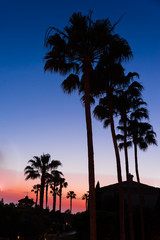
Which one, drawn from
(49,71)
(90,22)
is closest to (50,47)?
(49,71)

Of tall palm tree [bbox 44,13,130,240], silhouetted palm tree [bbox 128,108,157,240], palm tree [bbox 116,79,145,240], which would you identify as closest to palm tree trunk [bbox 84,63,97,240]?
tall palm tree [bbox 44,13,130,240]

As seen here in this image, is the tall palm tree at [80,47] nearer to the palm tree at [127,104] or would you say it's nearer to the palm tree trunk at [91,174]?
the palm tree trunk at [91,174]

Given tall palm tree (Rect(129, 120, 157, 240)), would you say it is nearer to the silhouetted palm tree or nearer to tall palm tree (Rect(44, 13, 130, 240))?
the silhouetted palm tree

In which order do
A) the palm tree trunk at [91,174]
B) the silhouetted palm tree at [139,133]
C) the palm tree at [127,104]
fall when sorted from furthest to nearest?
1. the silhouetted palm tree at [139,133]
2. the palm tree at [127,104]
3. the palm tree trunk at [91,174]

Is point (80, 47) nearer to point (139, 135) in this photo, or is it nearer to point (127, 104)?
point (127, 104)

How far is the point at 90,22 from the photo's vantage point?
1184 cm

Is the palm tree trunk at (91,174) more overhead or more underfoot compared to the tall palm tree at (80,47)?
more underfoot

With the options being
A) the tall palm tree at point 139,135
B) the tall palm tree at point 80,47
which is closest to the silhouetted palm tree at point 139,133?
the tall palm tree at point 139,135

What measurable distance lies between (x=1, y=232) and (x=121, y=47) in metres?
24.9

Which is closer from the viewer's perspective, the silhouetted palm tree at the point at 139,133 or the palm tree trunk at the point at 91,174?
the palm tree trunk at the point at 91,174

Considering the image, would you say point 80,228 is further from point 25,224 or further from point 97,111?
point 97,111

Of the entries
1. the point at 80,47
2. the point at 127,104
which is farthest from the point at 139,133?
the point at 80,47

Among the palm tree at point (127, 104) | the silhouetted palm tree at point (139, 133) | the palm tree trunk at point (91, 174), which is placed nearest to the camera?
the palm tree trunk at point (91, 174)

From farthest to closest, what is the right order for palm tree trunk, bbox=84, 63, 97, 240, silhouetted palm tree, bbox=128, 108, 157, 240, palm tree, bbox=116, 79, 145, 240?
silhouetted palm tree, bbox=128, 108, 157, 240 < palm tree, bbox=116, 79, 145, 240 < palm tree trunk, bbox=84, 63, 97, 240
